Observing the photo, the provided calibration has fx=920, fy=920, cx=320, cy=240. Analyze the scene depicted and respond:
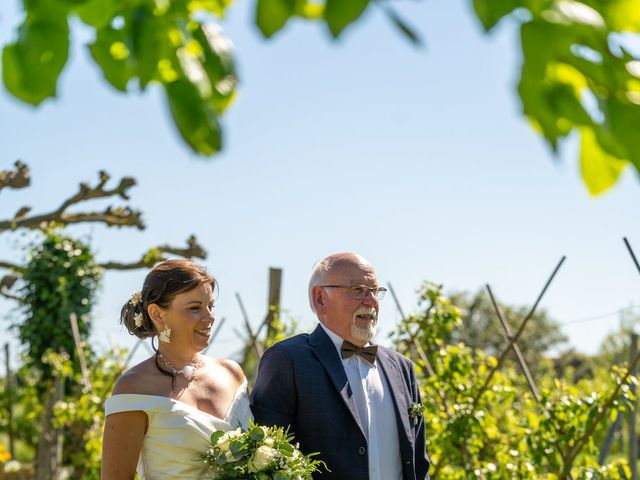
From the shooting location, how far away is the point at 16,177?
9133 mm

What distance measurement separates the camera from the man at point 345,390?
331 centimetres

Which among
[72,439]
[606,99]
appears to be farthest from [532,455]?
[72,439]

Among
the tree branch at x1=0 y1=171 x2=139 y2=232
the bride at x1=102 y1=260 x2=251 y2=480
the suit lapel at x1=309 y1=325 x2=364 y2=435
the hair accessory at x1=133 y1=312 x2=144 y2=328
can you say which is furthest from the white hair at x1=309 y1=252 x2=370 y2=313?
the tree branch at x1=0 y1=171 x2=139 y2=232

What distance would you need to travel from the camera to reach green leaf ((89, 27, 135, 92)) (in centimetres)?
109

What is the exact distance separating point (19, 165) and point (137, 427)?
22.0 feet

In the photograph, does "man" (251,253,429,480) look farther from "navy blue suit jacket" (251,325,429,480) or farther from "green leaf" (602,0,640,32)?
"green leaf" (602,0,640,32)

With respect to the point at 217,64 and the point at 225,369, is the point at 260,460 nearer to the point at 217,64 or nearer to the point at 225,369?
the point at 225,369

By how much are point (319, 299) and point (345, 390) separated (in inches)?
15.7

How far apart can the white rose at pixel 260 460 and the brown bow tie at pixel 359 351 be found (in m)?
0.65

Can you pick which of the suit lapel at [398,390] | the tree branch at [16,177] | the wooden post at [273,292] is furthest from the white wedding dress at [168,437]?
the tree branch at [16,177]

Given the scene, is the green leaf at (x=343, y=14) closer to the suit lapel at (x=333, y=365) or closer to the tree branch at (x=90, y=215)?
the suit lapel at (x=333, y=365)

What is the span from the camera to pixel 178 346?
3.18 m

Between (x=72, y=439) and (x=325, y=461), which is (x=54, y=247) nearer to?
(x=72, y=439)

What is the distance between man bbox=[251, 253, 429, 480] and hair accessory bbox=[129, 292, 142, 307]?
20.7 inches
